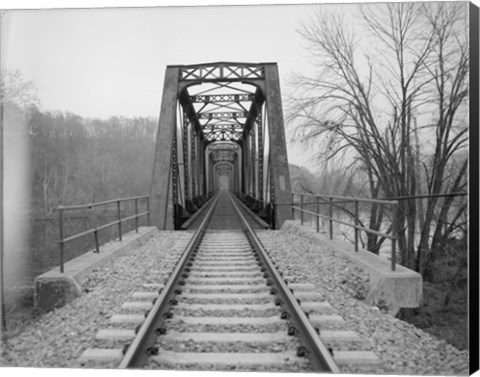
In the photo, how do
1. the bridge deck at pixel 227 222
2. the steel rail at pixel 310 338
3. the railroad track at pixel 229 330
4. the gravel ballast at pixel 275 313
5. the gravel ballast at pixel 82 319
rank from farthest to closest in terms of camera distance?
the bridge deck at pixel 227 222 → the gravel ballast at pixel 82 319 → the gravel ballast at pixel 275 313 → the railroad track at pixel 229 330 → the steel rail at pixel 310 338

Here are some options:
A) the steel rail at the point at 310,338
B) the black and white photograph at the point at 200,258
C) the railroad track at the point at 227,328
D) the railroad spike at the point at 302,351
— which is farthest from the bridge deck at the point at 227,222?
the railroad spike at the point at 302,351

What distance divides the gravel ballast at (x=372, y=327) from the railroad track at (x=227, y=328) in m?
→ 0.38

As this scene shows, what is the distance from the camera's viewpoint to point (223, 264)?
583cm

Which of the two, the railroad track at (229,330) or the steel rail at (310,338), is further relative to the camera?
the railroad track at (229,330)

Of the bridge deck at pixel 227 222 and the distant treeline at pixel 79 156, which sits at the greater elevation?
the distant treeline at pixel 79 156

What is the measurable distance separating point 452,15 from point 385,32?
1.68 m

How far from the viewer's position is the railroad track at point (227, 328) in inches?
112

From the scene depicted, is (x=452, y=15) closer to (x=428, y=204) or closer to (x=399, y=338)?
(x=399, y=338)

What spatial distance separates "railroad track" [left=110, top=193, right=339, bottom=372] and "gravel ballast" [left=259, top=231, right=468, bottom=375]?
0.38 meters

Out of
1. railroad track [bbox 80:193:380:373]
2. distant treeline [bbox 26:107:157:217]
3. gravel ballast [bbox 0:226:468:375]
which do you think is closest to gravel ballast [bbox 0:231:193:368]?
gravel ballast [bbox 0:226:468:375]

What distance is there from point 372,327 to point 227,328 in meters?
1.31

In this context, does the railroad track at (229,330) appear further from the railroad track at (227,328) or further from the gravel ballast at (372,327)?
the gravel ballast at (372,327)

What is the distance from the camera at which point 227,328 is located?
3354mm

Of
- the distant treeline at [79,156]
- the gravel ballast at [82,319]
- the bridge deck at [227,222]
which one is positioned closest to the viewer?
the gravel ballast at [82,319]
